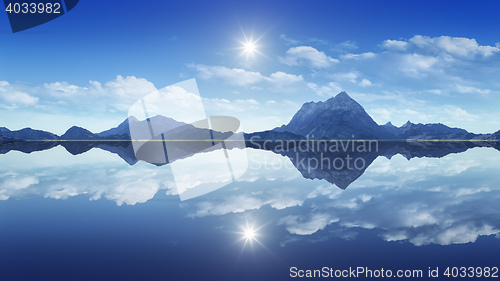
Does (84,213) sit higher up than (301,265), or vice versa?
(84,213)

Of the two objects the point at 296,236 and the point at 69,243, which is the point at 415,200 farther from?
the point at 69,243

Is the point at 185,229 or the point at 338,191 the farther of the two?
the point at 338,191

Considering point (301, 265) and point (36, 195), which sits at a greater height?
point (36, 195)

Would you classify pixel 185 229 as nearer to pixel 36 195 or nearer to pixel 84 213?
pixel 84 213

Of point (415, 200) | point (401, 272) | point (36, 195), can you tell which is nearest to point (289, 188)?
point (415, 200)

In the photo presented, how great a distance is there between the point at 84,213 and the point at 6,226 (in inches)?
181

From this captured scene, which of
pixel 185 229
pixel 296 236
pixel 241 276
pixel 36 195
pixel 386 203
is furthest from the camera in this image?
pixel 36 195

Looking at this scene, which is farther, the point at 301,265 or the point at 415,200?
the point at 415,200

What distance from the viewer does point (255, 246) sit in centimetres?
1440

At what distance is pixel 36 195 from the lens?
26984mm

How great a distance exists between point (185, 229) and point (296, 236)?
289 inches

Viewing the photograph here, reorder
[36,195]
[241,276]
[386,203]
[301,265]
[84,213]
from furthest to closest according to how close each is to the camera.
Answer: [36,195], [386,203], [84,213], [301,265], [241,276]

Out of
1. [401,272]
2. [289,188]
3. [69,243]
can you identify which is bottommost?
[401,272]

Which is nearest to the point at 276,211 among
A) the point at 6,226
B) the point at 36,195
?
the point at 6,226
